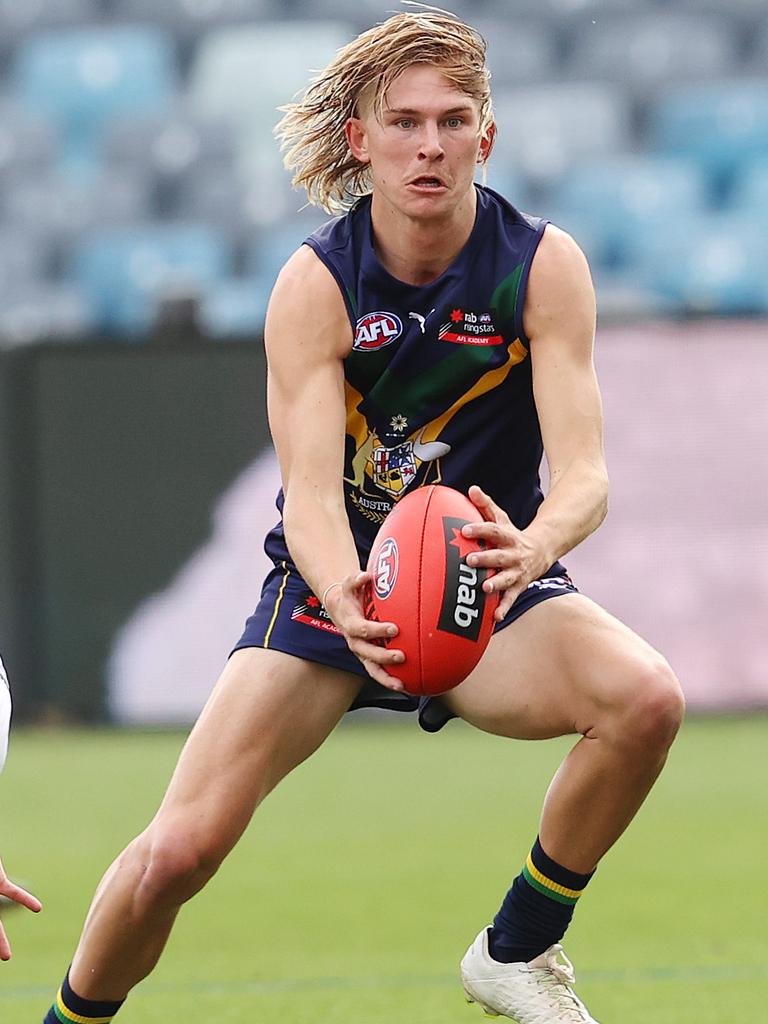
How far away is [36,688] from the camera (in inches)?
443

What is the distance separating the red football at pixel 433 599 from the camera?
3.91 metres

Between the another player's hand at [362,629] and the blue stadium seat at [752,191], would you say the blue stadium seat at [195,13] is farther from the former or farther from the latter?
the another player's hand at [362,629]

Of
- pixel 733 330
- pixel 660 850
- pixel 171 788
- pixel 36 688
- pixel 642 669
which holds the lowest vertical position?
pixel 36 688

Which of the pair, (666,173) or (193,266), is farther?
(666,173)

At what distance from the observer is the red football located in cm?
391

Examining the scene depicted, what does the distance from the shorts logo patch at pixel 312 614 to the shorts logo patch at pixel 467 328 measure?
631 mm

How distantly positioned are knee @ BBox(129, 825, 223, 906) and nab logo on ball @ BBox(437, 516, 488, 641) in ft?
2.20

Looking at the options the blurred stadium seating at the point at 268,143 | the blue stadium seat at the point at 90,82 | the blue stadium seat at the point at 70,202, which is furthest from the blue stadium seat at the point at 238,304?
the blue stadium seat at the point at 90,82

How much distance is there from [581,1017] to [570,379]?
135cm

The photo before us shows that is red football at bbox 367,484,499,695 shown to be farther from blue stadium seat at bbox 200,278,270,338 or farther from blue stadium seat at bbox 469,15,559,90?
blue stadium seat at bbox 469,15,559,90

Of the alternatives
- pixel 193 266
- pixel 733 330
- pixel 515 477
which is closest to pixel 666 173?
pixel 193 266

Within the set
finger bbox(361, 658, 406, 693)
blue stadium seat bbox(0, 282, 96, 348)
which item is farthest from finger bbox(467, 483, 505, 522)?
blue stadium seat bbox(0, 282, 96, 348)

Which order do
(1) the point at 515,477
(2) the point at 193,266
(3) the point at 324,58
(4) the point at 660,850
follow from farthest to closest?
(3) the point at 324,58, (2) the point at 193,266, (4) the point at 660,850, (1) the point at 515,477

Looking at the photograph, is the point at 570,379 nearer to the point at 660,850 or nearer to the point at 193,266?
the point at 660,850
